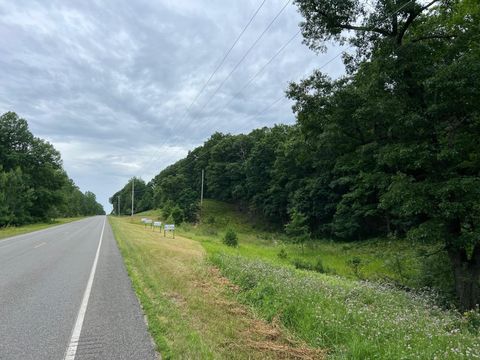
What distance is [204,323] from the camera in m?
6.22

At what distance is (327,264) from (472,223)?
12.2 metres

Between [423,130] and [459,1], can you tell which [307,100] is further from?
[459,1]

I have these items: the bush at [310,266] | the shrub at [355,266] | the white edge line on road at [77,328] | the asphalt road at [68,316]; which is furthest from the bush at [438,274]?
the white edge line on road at [77,328]

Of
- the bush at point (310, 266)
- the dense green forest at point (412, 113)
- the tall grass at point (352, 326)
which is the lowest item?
the bush at point (310, 266)

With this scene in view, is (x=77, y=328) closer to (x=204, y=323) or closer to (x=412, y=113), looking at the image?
(x=204, y=323)

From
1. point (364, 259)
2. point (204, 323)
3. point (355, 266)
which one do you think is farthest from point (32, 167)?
point (204, 323)

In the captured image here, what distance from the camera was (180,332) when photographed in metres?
5.65

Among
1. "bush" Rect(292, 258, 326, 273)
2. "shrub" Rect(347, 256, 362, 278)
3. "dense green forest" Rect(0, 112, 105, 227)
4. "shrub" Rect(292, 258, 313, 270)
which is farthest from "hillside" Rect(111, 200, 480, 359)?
"dense green forest" Rect(0, 112, 105, 227)

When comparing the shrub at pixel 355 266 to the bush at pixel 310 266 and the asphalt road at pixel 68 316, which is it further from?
the asphalt road at pixel 68 316

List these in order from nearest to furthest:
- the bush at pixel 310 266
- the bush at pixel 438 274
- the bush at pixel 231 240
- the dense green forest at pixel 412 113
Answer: the dense green forest at pixel 412 113
the bush at pixel 438 274
the bush at pixel 310 266
the bush at pixel 231 240

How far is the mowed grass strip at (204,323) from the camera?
494 centimetres

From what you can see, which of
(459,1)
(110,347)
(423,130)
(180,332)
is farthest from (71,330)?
(459,1)

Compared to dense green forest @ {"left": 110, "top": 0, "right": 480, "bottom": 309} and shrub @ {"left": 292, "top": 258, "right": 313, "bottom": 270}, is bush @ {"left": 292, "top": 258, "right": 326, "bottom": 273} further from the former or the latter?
dense green forest @ {"left": 110, "top": 0, "right": 480, "bottom": 309}

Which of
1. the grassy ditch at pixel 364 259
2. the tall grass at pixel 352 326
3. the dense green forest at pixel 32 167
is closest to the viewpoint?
the tall grass at pixel 352 326
